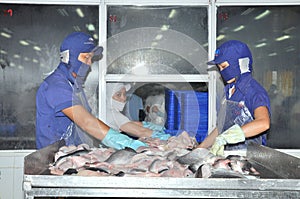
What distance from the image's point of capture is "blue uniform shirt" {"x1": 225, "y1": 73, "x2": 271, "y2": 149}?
2.67m

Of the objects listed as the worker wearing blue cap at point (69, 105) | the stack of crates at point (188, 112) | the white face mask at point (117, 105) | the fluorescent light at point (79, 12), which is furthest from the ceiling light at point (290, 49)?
the fluorescent light at point (79, 12)

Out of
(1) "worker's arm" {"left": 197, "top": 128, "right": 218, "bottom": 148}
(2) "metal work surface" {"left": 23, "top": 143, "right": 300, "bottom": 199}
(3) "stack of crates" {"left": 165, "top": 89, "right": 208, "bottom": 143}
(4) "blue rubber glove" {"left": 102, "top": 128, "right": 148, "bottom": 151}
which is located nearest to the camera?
(2) "metal work surface" {"left": 23, "top": 143, "right": 300, "bottom": 199}

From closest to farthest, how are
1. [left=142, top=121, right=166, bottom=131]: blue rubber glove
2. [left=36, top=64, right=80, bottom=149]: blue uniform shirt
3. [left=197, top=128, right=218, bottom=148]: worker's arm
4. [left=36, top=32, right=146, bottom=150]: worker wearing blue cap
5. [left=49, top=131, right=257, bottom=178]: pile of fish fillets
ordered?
1. [left=49, top=131, right=257, bottom=178]: pile of fish fillets
2. [left=36, top=32, right=146, bottom=150]: worker wearing blue cap
3. [left=36, top=64, right=80, bottom=149]: blue uniform shirt
4. [left=197, top=128, right=218, bottom=148]: worker's arm
5. [left=142, top=121, right=166, bottom=131]: blue rubber glove

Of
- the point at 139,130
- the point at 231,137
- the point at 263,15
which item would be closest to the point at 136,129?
the point at 139,130

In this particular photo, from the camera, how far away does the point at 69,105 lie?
260 cm

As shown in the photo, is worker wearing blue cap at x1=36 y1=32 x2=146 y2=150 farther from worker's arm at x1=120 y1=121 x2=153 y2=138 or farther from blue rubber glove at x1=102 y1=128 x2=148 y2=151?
worker's arm at x1=120 y1=121 x2=153 y2=138

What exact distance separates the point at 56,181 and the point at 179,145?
3.82 ft

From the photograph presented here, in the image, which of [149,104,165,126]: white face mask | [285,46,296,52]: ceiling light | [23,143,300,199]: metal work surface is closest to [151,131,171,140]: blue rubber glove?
[149,104,165,126]: white face mask

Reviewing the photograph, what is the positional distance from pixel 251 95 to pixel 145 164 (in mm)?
1105

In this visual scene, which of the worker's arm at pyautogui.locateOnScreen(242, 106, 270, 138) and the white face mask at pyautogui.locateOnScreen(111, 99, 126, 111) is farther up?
the white face mask at pyautogui.locateOnScreen(111, 99, 126, 111)

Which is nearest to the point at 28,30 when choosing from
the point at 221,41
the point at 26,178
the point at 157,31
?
the point at 157,31

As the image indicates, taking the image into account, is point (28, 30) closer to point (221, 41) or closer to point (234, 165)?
point (221, 41)

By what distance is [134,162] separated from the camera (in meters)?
1.91

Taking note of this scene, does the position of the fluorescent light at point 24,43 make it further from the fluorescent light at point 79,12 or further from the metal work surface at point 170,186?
the metal work surface at point 170,186
